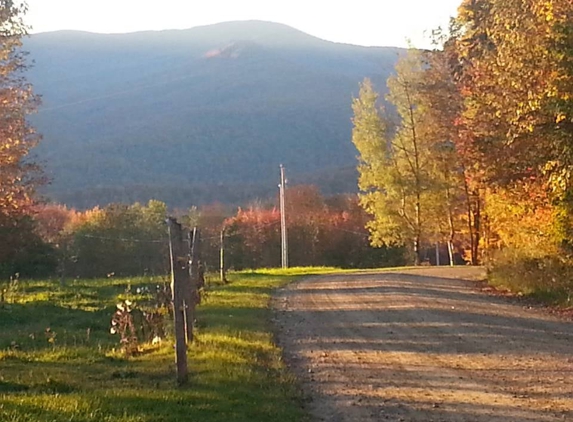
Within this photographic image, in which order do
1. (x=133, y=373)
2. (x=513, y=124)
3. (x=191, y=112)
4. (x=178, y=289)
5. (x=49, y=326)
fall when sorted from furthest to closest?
(x=191, y=112)
(x=513, y=124)
(x=49, y=326)
(x=133, y=373)
(x=178, y=289)

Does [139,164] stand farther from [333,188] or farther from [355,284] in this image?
[355,284]

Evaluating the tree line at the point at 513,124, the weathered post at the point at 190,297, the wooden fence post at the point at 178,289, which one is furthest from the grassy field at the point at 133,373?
the tree line at the point at 513,124

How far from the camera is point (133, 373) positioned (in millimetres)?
11188

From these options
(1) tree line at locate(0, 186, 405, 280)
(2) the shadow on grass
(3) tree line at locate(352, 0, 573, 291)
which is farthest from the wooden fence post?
(1) tree line at locate(0, 186, 405, 280)

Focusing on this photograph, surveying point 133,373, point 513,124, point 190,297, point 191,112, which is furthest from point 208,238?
point 191,112

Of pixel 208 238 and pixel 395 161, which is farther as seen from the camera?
pixel 208 238

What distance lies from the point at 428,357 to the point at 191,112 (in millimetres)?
129012

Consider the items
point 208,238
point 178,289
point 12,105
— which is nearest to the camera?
point 178,289

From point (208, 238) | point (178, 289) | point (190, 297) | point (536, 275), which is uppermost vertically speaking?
point (208, 238)

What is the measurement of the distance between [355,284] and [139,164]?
89.9m

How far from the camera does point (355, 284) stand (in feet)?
95.3

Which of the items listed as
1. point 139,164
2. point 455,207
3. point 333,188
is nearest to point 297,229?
point 455,207

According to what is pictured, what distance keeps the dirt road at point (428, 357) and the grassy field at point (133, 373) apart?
24.6 inches

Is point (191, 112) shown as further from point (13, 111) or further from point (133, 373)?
point (133, 373)
